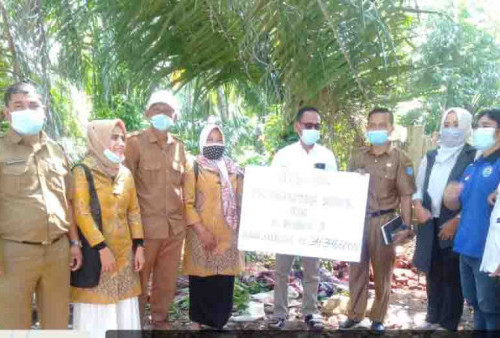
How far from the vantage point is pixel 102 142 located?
3.12 m

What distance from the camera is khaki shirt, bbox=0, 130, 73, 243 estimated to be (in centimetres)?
282

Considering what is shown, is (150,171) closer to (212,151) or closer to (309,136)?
(212,151)

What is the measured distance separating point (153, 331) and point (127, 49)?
6.31 ft

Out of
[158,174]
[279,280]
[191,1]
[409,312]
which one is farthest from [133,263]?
[409,312]

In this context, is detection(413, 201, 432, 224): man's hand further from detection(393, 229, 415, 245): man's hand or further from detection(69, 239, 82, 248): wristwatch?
detection(69, 239, 82, 248): wristwatch

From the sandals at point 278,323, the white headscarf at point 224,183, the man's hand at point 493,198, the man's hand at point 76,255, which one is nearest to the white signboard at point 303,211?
the white headscarf at point 224,183

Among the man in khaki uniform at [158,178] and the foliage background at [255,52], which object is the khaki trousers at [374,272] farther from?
the man in khaki uniform at [158,178]

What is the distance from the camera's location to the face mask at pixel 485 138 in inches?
131

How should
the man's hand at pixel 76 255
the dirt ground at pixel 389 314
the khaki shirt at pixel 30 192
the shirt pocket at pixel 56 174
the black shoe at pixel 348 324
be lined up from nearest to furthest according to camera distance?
the khaki shirt at pixel 30 192 → the shirt pocket at pixel 56 174 → the man's hand at pixel 76 255 → the black shoe at pixel 348 324 → the dirt ground at pixel 389 314

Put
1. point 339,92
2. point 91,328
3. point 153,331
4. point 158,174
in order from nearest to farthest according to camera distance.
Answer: point 91,328
point 339,92
point 158,174
point 153,331

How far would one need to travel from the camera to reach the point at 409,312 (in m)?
4.80

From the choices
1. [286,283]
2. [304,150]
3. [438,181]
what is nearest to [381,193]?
[438,181]

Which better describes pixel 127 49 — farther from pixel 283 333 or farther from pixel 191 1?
pixel 283 333

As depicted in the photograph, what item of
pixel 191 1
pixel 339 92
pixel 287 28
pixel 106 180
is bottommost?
pixel 106 180
